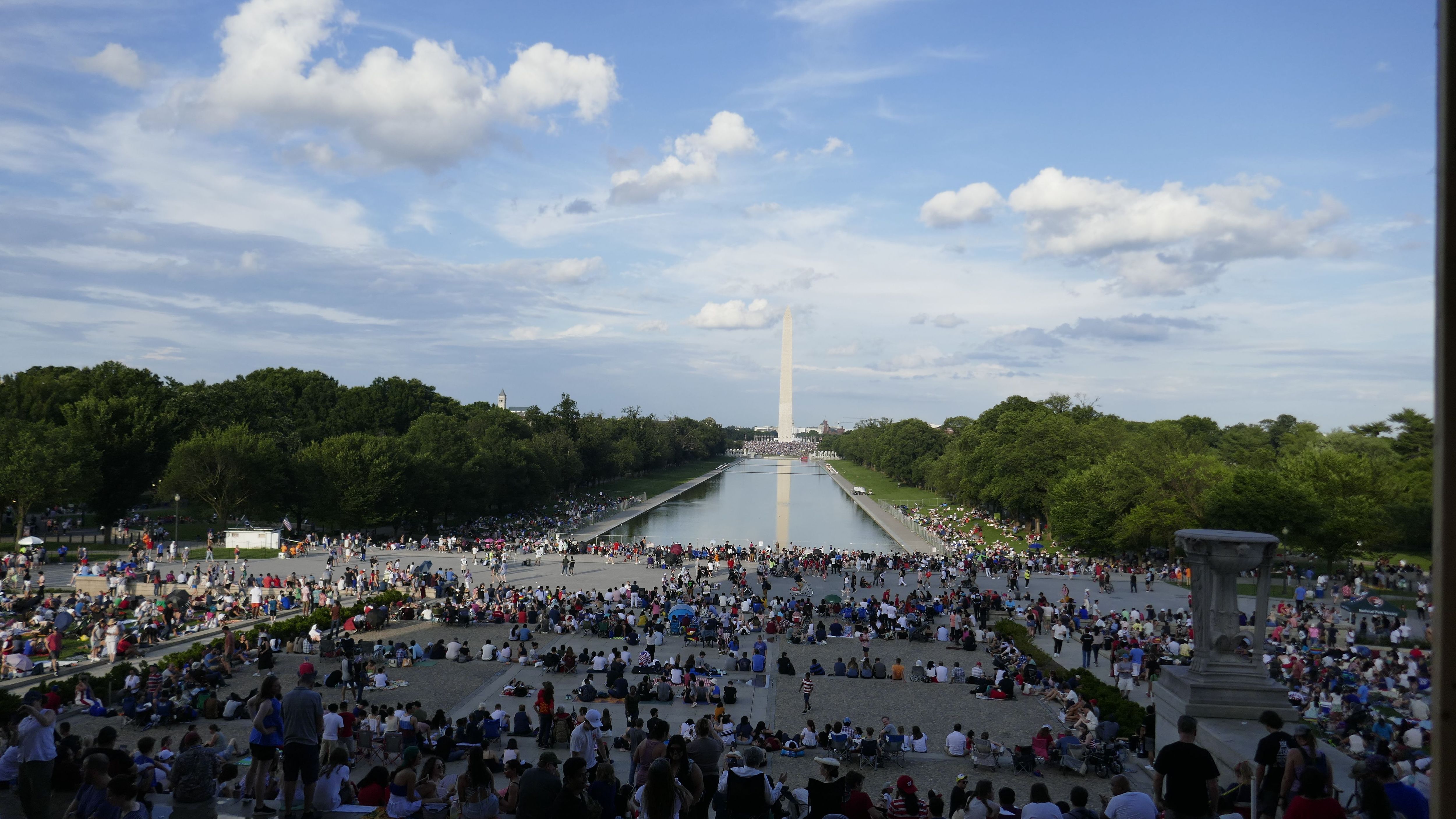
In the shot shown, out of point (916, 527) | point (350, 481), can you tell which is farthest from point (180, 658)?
point (916, 527)

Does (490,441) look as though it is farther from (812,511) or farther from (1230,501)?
(1230,501)

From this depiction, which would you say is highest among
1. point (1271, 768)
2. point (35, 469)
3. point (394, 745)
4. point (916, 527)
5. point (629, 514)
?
point (35, 469)

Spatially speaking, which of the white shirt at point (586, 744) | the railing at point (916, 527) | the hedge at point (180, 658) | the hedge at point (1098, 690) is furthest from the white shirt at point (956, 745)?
the railing at point (916, 527)

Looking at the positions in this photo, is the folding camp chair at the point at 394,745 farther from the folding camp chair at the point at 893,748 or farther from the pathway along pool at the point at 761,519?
the pathway along pool at the point at 761,519

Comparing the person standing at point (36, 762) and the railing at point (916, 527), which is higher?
the person standing at point (36, 762)

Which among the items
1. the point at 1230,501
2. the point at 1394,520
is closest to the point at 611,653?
the point at 1230,501

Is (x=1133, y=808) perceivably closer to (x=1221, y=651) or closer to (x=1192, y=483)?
(x=1221, y=651)
